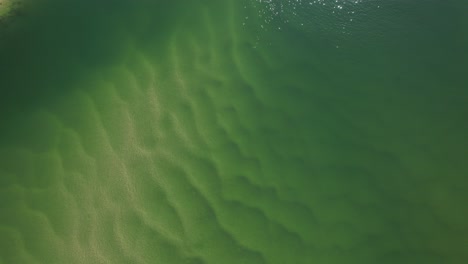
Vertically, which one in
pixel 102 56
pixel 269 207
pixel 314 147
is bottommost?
pixel 269 207

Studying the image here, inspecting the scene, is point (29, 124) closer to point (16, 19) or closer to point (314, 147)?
point (16, 19)

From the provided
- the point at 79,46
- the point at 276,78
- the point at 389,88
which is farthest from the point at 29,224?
the point at 389,88

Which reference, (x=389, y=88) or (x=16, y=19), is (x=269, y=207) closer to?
(x=389, y=88)

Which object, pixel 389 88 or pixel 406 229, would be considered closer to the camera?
pixel 406 229

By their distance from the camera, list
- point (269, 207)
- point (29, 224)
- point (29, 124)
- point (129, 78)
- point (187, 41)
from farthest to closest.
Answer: point (187, 41) → point (129, 78) → point (29, 124) → point (269, 207) → point (29, 224)

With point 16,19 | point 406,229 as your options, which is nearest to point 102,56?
point 16,19

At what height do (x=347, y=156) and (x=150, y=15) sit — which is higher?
(x=150, y=15)

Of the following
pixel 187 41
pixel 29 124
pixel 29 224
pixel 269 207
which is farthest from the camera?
pixel 187 41
